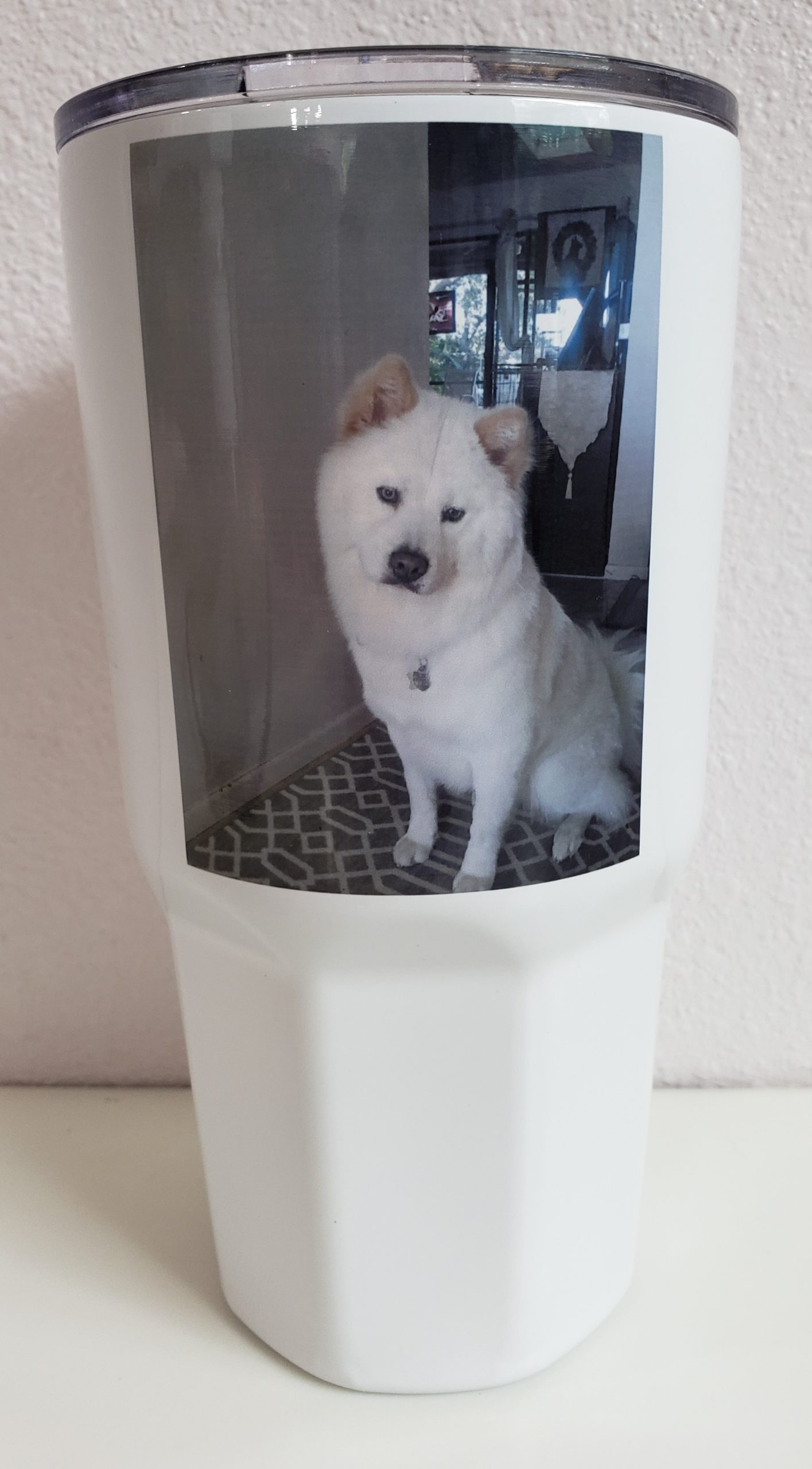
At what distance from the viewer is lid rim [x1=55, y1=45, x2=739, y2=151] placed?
292 millimetres

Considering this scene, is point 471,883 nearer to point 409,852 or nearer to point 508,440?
point 409,852

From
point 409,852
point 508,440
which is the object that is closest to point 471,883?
point 409,852

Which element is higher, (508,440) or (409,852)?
(508,440)

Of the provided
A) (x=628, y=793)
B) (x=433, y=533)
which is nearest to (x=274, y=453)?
(x=433, y=533)

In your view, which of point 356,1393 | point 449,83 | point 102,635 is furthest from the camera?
point 102,635

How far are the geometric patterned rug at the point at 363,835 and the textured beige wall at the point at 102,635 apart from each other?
244mm

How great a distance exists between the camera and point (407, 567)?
32cm

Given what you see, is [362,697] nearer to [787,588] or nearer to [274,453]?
[274,453]

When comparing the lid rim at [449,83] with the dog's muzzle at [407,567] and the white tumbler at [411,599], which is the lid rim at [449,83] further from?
the dog's muzzle at [407,567]

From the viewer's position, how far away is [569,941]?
1.21 feet

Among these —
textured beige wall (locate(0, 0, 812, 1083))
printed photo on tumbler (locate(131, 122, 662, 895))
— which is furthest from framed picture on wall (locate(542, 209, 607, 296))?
textured beige wall (locate(0, 0, 812, 1083))

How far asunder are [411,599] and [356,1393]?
298 mm

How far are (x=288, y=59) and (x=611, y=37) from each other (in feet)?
0.79

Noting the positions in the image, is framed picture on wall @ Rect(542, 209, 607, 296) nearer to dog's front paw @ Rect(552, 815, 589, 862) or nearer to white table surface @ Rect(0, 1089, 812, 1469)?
dog's front paw @ Rect(552, 815, 589, 862)
